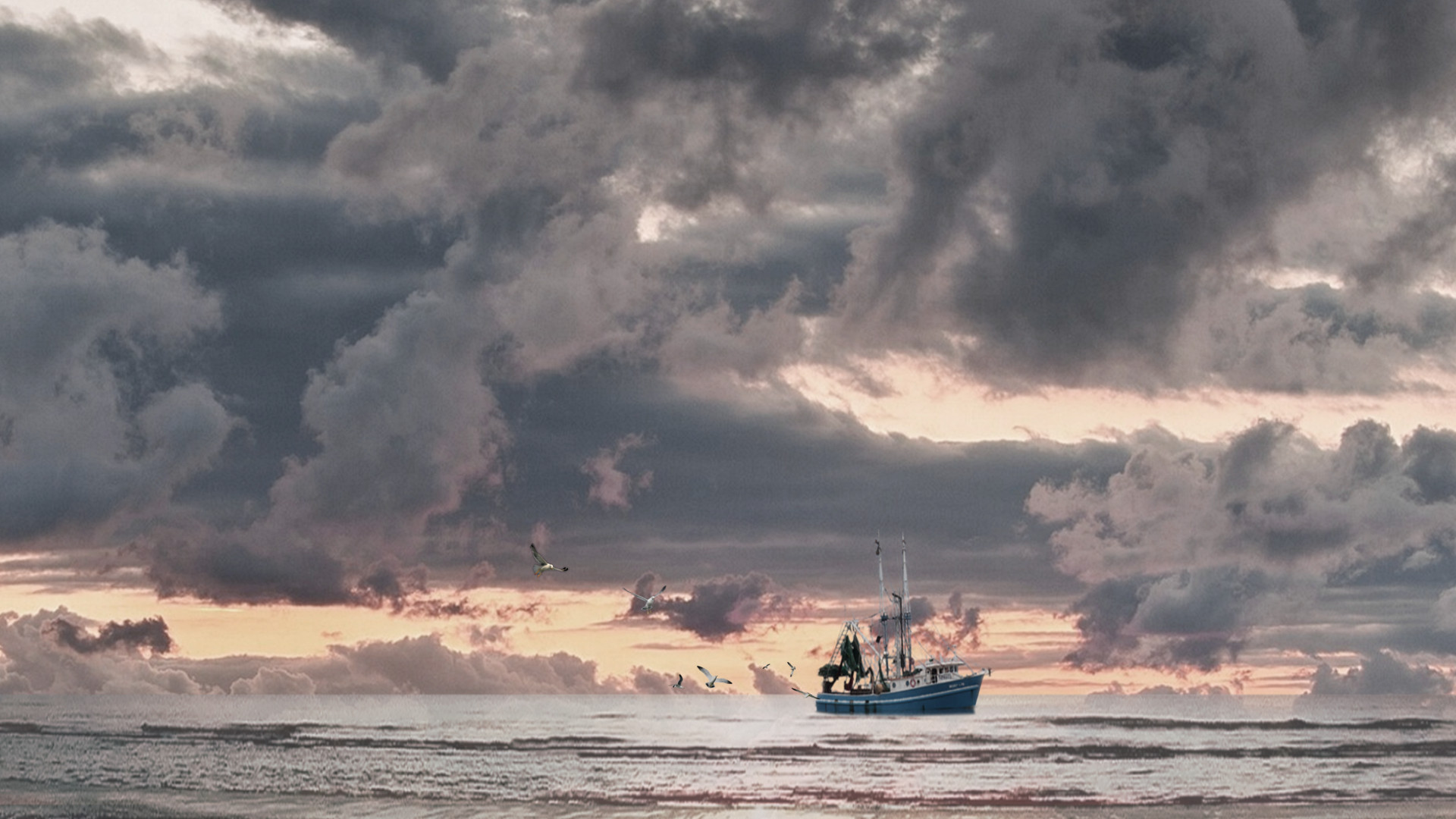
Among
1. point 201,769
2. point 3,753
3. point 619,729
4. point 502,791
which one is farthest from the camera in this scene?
point 619,729

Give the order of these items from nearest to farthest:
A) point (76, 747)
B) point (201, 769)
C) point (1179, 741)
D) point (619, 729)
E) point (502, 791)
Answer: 1. point (502, 791)
2. point (201, 769)
3. point (76, 747)
4. point (1179, 741)
5. point (619, 729)

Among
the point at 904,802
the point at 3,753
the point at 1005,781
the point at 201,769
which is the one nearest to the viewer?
the point at 904,802

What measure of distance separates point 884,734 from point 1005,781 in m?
66.3

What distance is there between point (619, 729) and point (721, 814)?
13186cm

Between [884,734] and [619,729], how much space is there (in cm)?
5298

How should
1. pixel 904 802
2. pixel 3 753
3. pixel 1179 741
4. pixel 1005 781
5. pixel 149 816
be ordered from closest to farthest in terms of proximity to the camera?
pixel 149 816 → pixel 904 802 → pixel 1005 781 → pixel 3 753 → pixel 1179 741

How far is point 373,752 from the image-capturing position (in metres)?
125

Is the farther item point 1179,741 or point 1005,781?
point 1179,741

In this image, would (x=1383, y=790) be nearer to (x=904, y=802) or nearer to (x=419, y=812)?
(x=904, y=802)

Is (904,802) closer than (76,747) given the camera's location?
Yes

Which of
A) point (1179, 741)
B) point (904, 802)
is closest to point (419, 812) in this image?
point (904, 802)

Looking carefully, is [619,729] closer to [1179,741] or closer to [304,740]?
[304,740]

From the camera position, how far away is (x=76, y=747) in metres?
132

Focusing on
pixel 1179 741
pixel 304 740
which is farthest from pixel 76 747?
pixel 1179 741
